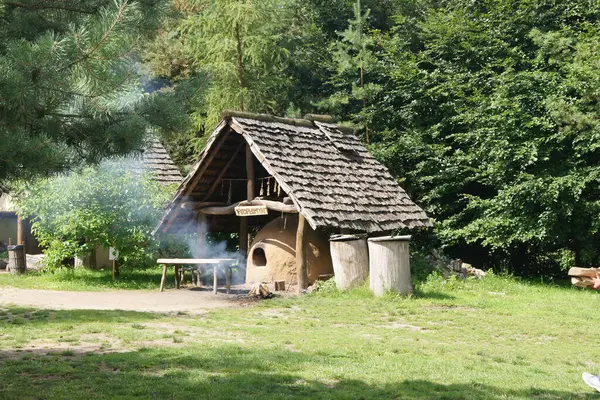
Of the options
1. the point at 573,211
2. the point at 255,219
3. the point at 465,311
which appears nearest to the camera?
the point at 465,311

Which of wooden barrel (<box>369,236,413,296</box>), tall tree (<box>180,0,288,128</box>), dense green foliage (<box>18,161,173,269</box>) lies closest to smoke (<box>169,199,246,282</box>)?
dense green foliage (<box>18,161,173,269</box>)

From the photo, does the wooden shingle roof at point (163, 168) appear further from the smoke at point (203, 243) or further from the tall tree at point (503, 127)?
the tall tree at point (503, 127)

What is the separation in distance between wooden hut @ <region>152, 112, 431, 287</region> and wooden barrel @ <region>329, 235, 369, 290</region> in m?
0.56

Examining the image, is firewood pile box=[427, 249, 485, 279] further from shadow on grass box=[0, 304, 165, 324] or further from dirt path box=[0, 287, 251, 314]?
shadow on grass box=[0, 304, 165, 324]

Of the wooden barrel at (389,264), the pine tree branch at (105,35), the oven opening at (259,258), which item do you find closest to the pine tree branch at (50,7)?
the pine tree branch at (105,35)

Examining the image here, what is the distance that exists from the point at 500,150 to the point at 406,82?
510 centimetres

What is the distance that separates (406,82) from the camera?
24.1 m

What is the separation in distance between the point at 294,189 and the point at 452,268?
626 cm

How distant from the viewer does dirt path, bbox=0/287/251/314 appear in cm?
1420

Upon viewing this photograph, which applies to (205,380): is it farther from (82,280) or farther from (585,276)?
(82,280)

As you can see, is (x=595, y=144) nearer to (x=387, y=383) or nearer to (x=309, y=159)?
(x=309, y=159)

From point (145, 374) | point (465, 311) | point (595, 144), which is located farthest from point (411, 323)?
point (595, 144)

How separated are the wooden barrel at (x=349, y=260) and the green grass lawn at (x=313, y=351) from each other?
649 millimetres

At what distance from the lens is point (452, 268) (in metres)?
20.2
